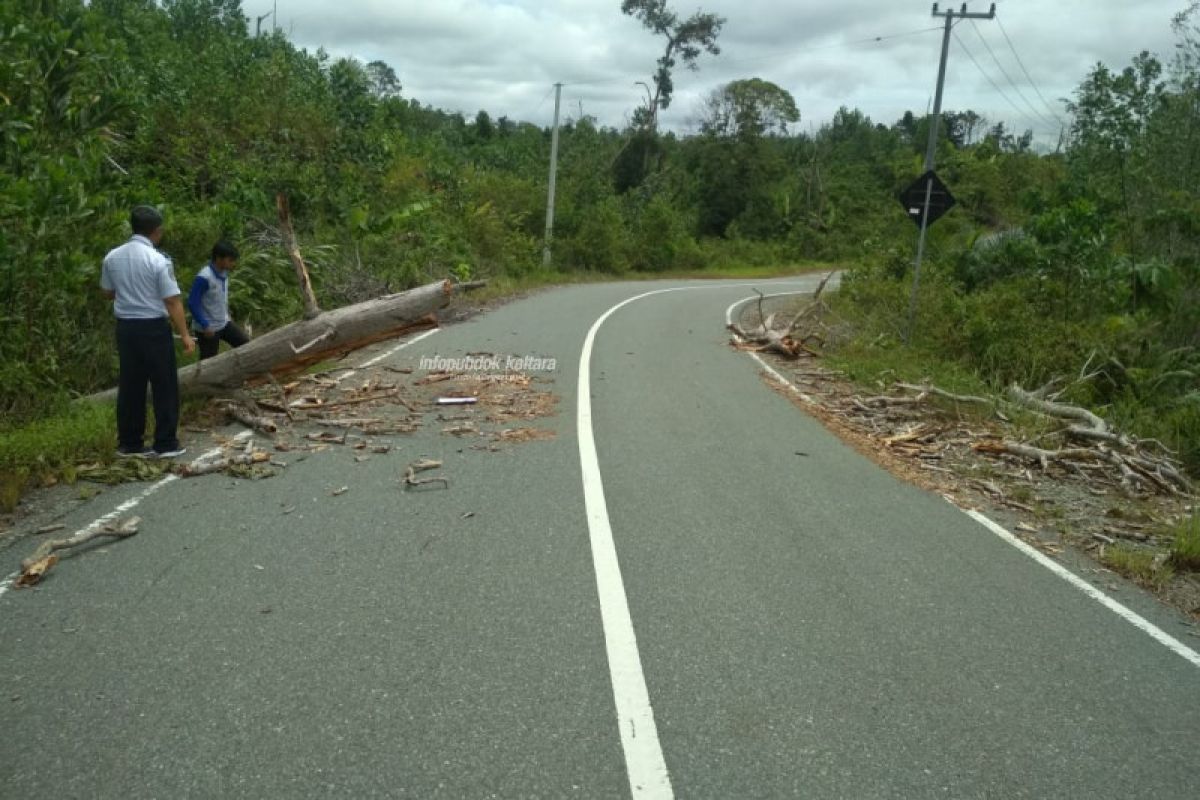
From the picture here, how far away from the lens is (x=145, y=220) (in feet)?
22.8

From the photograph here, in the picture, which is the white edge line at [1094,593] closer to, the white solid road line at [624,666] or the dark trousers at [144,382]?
the white solid road line at [624,666]

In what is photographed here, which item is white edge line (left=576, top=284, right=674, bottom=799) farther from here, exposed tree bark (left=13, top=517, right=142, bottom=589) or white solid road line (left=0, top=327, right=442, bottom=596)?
white solid road line (left=0, top=327, right=442, bottom=596)

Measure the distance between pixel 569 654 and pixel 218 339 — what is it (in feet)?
21.8

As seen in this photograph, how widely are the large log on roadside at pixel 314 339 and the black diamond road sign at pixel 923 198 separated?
27.2ft

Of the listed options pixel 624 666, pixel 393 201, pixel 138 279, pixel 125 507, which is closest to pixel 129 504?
pixel 125 507

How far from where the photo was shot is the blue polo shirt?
6.90 metres

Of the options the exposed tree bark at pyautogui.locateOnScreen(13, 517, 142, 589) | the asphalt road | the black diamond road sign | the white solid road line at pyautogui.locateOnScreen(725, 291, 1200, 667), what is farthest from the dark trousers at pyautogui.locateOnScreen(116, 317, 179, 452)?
the black diamond road sign

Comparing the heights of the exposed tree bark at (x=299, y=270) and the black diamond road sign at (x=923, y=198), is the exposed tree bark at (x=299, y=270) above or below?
below

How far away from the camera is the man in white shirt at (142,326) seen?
6.93 meters

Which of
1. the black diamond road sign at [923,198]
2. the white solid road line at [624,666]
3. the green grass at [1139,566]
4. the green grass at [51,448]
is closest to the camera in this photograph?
the white solid road line at [624,666]

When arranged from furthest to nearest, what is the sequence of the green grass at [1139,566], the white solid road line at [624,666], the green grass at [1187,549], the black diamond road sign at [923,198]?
the black diamond road sign at [923,198], the green grass at [1187,549], the green grass at [1139,566], the white solid road line at [624,666]

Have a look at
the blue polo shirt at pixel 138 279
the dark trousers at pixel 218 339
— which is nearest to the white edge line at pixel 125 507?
the blue polo shirt at pixel 138 279

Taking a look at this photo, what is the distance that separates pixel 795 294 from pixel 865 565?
25398 mm

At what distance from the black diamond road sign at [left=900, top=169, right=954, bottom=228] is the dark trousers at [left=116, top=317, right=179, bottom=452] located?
12.0 metres
